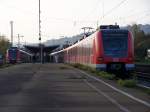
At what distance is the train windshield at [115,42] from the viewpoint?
36731 mm

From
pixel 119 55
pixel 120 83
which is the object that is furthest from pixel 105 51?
pixel 120 83

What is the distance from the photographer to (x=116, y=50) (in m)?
36.8

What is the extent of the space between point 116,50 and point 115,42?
654 millimetres

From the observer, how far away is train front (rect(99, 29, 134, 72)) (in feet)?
120

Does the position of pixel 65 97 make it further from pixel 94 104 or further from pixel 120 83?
pixel 120 83

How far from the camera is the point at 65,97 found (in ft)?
62.6

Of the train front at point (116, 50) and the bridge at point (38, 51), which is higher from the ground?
the bridge at point (38, 51)

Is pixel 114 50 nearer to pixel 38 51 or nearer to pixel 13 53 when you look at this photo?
pixel 13 53

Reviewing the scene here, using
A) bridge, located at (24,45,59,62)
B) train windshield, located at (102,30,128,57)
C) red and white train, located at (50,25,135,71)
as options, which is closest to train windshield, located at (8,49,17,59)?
bridge, located at (24,45,59,62)

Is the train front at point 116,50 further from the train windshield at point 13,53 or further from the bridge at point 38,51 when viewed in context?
the bridge at point 38,51

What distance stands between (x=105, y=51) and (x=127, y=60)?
1.58 metres

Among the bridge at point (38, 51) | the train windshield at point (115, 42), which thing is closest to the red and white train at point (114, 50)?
the train windshield at point (115, 42)

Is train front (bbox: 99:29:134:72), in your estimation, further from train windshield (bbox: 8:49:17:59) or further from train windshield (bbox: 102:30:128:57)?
train windshield (bbox: 8:49:17:59)

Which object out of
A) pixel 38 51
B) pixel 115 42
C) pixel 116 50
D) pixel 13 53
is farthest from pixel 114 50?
pixel 38 51
